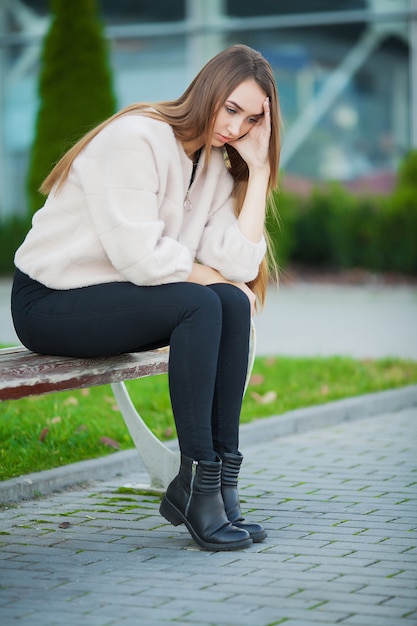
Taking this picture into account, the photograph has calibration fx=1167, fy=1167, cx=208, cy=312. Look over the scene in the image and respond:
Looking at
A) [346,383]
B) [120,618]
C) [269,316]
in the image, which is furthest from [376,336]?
[120,618]

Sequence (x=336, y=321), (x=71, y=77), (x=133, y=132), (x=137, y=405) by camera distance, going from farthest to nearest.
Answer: (x=71, y=77) < (x=336, y=321) < (x=137, y=405) < (x=133, y=132)

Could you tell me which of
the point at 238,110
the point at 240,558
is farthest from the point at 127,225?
the point at 240,558

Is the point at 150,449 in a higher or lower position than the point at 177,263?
lower

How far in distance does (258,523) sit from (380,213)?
36.8 feet

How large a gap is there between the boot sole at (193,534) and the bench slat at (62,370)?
1.44 feet

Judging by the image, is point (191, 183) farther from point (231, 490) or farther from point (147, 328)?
point (231, 490)

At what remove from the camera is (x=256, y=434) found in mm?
5609

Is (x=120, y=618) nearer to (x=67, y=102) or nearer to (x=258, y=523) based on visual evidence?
(x=258, y=523)

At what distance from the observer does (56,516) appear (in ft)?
13.6

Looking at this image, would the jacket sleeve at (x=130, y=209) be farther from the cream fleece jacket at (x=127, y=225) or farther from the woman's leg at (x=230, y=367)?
the woman's leg at (x=230, y=367)

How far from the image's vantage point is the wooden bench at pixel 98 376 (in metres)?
3.40

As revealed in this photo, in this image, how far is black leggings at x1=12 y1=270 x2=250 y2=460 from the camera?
3.53 meters

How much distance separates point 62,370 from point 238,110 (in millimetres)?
1049

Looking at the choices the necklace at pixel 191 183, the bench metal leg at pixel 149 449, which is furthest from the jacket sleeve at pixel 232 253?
the bench metal leg at pixel 149 449
